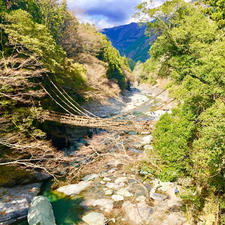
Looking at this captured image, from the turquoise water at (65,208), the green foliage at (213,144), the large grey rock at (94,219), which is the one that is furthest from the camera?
the turquoise water at (65,208)

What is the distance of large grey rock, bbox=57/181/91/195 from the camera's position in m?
7.12

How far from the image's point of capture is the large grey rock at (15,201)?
5551 millimetres

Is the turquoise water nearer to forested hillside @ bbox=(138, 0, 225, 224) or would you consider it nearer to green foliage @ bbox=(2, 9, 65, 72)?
forested hillside @ bbox=(138, 0, 225, 224)

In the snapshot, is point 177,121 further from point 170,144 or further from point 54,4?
point 54,4

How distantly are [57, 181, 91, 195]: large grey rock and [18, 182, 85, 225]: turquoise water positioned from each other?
0.81 ft

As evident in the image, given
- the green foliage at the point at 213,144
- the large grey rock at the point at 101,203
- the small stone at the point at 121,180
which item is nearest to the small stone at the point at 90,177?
the small stone at the point at 121,180

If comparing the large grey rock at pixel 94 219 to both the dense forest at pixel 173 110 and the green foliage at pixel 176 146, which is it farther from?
the green foliage at pixel 176 146

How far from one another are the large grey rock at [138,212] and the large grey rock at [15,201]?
11.7 feet

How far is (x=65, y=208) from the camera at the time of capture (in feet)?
20.8

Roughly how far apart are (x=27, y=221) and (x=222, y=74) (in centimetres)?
767

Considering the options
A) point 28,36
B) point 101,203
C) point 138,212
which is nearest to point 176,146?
point 138,212

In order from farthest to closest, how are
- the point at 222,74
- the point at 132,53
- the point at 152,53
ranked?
the point at 132,53, the point at 152,53, the point at 222,74

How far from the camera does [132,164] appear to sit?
813 cm

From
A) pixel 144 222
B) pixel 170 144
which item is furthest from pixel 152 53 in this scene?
pixel 144 222
